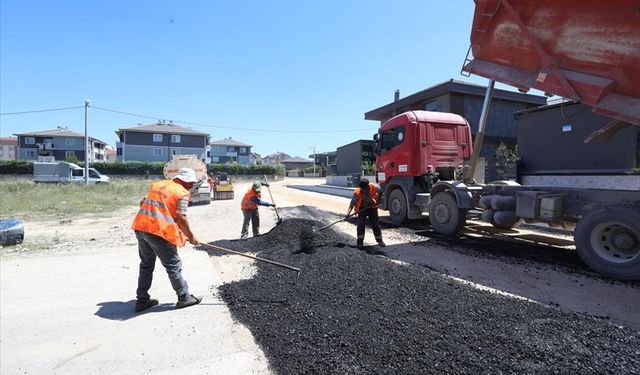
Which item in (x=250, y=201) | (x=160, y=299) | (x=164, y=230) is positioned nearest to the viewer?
(x=164, y=230)

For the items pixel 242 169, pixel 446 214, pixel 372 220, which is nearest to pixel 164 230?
pixel 372 220

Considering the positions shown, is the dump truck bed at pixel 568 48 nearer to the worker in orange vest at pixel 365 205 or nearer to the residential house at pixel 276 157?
the worker in orange vest at pixel 365 205

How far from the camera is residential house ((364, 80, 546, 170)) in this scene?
67.8 feet

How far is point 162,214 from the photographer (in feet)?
12.5

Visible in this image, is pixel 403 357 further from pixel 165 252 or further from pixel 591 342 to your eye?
pixel 165 252

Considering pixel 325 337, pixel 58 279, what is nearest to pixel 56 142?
→ pixel 58 279

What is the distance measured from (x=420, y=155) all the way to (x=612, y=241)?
4334 millimetres

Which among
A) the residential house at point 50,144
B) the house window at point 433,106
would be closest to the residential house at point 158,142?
the residential house at point 50,144

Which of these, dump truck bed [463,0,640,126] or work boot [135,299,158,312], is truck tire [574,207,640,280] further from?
work boot [135,299,158,312]

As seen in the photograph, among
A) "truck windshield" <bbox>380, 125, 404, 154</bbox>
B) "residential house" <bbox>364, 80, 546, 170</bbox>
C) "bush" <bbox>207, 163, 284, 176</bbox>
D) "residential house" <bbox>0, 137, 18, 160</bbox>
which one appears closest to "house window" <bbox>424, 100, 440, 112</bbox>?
"residential house" <bbox>364, 80, 546, 170</bbox>

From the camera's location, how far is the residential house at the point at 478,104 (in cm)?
2066

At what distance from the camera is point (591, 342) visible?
2.88 metres

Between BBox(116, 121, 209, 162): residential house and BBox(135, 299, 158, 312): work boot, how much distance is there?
180 ft

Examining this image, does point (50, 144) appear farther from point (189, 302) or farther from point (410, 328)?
point (410, 328)
